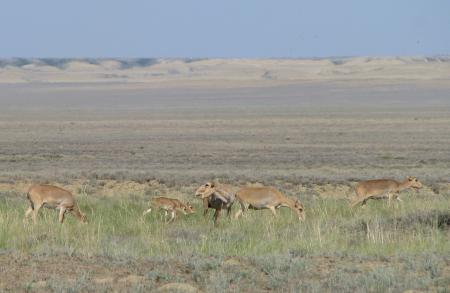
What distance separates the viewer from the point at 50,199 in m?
16.2

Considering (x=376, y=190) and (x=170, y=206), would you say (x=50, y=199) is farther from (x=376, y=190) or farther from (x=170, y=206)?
(x=376, y=190)

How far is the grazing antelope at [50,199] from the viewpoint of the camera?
1609 cm

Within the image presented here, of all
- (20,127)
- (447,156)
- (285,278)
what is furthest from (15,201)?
(20,127)

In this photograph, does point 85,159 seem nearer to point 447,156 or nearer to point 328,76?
point 447,156

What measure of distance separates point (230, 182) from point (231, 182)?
0.11 feet

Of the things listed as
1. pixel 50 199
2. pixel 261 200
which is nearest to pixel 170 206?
pixel 261 200

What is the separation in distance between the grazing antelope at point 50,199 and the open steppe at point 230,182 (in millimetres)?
359

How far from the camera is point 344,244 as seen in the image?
1237 cm

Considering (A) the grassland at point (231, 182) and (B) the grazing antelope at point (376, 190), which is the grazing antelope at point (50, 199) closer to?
(A) the grassland at point (231, 182)

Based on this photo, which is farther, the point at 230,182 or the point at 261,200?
the point at 230,182

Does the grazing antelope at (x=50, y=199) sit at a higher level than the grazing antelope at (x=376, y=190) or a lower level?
higher

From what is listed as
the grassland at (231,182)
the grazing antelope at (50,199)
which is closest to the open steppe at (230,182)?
the grassland at (231,182)

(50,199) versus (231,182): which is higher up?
(50,199)

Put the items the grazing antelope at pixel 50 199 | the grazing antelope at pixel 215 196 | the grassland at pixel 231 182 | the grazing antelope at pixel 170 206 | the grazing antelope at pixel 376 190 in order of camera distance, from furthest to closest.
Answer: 1. the grazing antelope at pixel 376 190
2. the grazing antelope at pixel 170 206
3. the grazing antelope at pixel 215 196
4. the grazing antelope at pixel 50 199
5. the grassland at pixel 231 182
